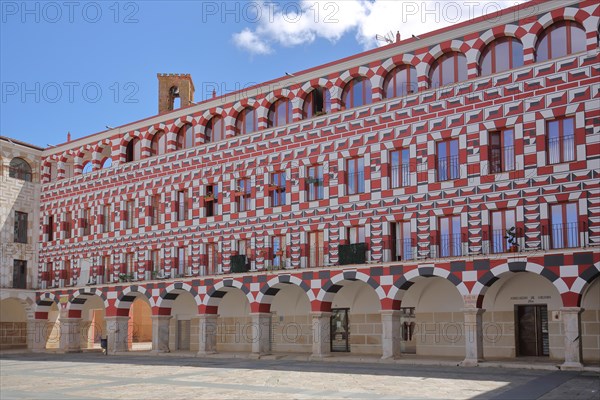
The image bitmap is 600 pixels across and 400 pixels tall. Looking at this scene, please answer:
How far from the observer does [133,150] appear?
3994 cm

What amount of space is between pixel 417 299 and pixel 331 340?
4993 millimetres

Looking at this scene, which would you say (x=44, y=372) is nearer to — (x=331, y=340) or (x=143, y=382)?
(x=143, y=382)

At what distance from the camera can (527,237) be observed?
2512 centimetres

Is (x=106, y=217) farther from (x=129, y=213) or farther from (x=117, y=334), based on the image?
(x=117, y=334)

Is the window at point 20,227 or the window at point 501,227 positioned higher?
the window at point 20,227

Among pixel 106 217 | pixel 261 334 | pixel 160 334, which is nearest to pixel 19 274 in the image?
pixel 106 217

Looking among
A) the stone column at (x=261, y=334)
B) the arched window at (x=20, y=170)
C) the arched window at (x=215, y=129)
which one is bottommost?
the stone column at (x=261, y=334)

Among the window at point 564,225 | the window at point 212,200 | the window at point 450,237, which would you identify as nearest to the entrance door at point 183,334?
the window at point 212,200

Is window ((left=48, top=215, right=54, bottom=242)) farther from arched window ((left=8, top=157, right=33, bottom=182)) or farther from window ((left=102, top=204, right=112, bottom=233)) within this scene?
window ((left=102, top=204, right=112, bottom=233))

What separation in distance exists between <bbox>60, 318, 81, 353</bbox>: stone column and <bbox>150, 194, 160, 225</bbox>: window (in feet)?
24.5

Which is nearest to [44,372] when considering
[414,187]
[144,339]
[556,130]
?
[414,187]

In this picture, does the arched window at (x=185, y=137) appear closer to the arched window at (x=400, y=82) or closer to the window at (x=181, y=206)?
the window at (x=181, y=206)

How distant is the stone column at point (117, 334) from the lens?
3716cm

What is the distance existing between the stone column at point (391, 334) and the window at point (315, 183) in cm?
587
